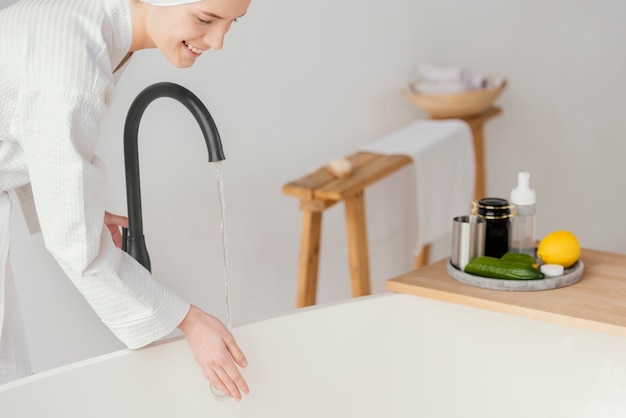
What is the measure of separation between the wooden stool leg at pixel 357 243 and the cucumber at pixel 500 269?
89 cm

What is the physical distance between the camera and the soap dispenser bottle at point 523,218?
1.79 metres

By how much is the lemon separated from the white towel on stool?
107 cm

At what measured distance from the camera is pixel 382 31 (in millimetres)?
3016

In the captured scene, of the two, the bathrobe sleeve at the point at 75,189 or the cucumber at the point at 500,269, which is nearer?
the bathrobe sleeve at the point at 75,189

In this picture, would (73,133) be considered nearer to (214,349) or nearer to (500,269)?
(214,349)

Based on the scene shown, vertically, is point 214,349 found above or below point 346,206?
above

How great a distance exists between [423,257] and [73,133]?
2.13 m

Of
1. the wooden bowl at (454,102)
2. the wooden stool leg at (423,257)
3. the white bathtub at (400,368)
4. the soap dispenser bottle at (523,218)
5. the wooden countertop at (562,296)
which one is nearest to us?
the wooden countertop at (562,296)

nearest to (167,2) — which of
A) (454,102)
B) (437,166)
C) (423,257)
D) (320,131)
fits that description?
(320,131)

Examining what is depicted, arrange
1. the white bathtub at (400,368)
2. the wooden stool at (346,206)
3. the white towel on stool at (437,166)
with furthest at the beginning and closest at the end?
the white towel on stool at (437,166) → the wooden stool at (346,206) → the white bathtub at (400,368)

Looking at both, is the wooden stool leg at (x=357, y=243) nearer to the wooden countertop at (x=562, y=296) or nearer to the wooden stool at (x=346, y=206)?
the wooden stool at (x=346, y=206)

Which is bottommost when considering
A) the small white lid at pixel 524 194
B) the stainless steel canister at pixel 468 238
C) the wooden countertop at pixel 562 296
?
the wooden countertop at pixel 562 296

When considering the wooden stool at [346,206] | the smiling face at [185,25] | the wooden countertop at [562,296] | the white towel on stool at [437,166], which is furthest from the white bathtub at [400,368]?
the white towel on stool at [437,166]

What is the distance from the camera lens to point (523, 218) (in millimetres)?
1809
